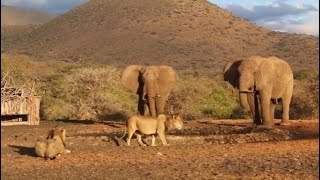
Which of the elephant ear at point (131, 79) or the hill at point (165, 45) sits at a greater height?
the hill at point (165, 45)

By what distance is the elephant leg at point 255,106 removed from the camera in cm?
2155

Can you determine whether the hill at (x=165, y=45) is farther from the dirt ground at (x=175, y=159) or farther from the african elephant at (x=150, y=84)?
the dirt ground at (x=175, y=159)

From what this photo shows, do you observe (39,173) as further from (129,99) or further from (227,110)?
(129,99)

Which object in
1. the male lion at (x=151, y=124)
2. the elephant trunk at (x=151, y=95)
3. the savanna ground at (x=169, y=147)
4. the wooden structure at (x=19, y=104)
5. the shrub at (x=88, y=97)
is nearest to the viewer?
the savanna ground at (x=169, y=147)

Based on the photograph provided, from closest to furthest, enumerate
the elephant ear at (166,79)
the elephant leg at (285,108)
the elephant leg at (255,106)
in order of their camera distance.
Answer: the elephant leg at (255,106), the elephant leg at (285,108), the elephant ear at (166,79)

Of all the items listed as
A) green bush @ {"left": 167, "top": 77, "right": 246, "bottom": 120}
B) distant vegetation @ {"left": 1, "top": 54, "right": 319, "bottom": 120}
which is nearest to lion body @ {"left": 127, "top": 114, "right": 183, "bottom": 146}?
distant vegetation @ {"left": 1, "top": 54, "right": 319, "bottom": 120}

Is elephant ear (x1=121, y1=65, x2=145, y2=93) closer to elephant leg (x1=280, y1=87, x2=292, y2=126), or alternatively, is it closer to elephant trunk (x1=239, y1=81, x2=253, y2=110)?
elephant trunk (x1=239, y1=81, x2=253, y2=110)

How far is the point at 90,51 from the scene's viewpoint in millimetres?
59438

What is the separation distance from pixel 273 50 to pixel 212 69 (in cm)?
1036

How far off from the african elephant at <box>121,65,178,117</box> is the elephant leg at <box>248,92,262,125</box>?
3.62 m

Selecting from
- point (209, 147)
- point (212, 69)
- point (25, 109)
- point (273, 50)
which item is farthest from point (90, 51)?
point (209, 147)

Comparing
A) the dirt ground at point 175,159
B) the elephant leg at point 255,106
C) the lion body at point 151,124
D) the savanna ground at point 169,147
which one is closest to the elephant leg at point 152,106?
the savanna ground at point 169,147

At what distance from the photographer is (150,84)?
22.7 m

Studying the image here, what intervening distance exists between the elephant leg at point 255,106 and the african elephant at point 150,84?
11.9 ft
